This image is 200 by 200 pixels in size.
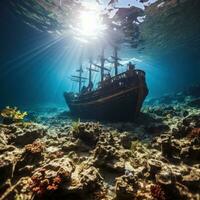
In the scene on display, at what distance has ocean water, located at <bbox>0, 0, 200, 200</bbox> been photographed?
5.01 m

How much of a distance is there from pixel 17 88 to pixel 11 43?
12.5 m

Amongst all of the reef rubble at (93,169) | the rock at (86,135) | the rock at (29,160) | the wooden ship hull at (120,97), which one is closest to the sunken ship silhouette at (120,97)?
the wooden ship hull at (120,97)

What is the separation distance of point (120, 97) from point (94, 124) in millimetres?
6694

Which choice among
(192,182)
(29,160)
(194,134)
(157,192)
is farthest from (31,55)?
(157,192)

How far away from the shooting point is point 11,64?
35.8 meters

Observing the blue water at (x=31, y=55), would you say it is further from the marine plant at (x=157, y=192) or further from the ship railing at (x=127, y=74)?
the marine plant at (x=157, y=192)

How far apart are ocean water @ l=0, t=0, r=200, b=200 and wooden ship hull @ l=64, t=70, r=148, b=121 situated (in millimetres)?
1102

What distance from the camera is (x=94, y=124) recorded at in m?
10.1

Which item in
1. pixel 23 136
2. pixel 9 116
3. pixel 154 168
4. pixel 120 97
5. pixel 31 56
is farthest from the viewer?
pixel 31 56

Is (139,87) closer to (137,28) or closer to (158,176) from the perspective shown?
(158,176)

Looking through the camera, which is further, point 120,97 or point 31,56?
point 31,56

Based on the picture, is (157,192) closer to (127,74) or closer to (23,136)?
(23,136)

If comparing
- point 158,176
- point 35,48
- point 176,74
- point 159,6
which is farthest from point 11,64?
point 176,74

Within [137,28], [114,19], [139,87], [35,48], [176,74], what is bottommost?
[139,87]
